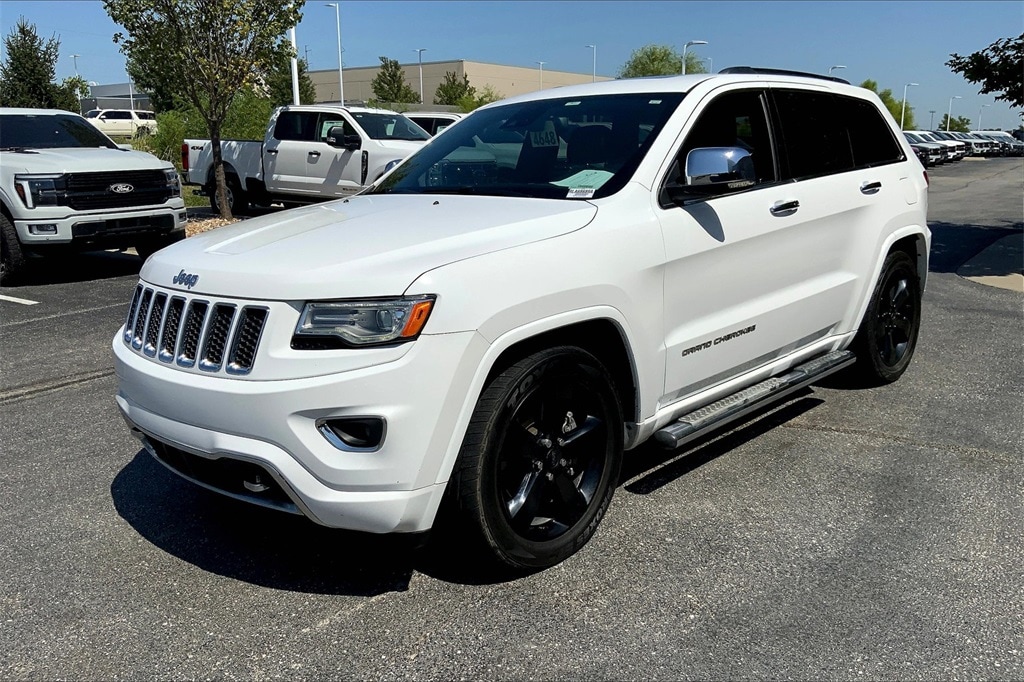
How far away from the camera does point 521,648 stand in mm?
3021

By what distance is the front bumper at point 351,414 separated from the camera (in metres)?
2.90

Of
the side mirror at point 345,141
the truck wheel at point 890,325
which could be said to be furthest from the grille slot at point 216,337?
the side mirror at point 345,141

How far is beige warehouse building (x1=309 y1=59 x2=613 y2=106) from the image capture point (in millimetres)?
98750

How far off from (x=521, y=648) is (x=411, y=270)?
4.24 feet

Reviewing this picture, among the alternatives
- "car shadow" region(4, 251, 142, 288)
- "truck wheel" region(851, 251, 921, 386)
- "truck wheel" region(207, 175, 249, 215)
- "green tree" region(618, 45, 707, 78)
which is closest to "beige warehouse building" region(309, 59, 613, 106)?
"green tree" region(618, 45, 707, 78)

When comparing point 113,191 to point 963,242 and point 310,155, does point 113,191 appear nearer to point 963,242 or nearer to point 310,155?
point 310,155

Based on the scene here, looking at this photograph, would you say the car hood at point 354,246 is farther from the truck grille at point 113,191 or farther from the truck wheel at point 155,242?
the truck wheel at point 155,242

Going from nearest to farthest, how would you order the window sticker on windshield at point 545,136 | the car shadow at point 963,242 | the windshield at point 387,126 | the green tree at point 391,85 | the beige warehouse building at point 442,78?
the window sticker on windshield at point 545,136
the car shadow at point 963,242
the windshield at point 387,126
the green tree at point 391,85
the beige warehouse building at point 442,78

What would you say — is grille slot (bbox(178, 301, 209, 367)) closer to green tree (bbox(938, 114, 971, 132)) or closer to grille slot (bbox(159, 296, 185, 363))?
grille slot (bbox(159, 296, 185, 363))

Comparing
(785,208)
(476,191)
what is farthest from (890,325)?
(476,191)

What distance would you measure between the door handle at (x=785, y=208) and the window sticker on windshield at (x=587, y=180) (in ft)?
3.18

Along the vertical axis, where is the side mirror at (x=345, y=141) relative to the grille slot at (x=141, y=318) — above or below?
above

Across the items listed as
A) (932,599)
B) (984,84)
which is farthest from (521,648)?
(984,84)

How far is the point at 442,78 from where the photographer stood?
98.8 meters
